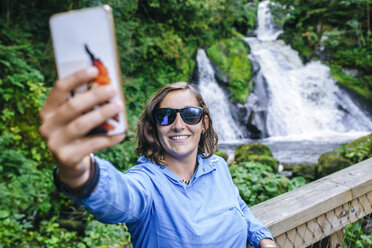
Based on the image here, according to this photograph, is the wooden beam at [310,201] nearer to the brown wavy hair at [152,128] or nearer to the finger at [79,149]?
the brown wavy hair at [152,128]

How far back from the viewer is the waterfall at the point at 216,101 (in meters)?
10.6

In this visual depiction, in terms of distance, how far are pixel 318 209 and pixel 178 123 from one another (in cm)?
112

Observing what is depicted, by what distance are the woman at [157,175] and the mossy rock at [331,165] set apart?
13.9 feet

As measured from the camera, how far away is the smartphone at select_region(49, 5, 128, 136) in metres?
0.58

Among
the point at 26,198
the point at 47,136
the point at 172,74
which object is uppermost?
the point at 47,136

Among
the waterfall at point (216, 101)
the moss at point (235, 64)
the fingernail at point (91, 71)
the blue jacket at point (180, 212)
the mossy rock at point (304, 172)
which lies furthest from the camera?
the moss at point (235, 64)

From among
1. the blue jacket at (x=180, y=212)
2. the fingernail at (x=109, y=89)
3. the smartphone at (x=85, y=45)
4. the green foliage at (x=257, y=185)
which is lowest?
the green foliage at (x=257, y=185)

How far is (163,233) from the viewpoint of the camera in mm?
1198

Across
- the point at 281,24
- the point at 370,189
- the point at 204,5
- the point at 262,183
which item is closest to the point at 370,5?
the point at 281,24

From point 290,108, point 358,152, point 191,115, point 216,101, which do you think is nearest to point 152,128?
point 191,115

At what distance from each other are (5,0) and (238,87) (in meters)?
9.10

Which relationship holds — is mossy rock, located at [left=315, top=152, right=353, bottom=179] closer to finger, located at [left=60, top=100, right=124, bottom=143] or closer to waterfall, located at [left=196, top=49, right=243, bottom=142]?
waterfall, located at [left=196, top=49, right=243, bottom=142]

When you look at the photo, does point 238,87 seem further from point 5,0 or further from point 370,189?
point 370,189

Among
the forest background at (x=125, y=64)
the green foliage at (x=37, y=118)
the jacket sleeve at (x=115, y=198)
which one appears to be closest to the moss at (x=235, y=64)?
the forest background at (x=125, y=64)
